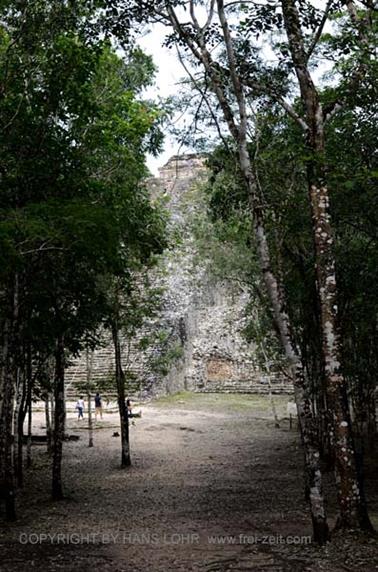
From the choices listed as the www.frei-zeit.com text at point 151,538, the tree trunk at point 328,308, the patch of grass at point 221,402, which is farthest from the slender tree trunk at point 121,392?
the patch of grass at point 221,402

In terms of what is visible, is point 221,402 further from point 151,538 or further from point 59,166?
point 59,166

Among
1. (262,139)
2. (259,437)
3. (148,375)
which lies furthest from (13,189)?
(148,375)

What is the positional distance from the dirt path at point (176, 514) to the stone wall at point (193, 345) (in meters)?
10.6

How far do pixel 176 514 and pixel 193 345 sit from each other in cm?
2702

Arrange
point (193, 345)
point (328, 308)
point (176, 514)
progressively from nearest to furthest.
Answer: point (328, 308), point (176, 514), point (193, 345)

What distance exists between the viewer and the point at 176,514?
8.67 m

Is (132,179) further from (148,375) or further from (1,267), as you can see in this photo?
(148,375)

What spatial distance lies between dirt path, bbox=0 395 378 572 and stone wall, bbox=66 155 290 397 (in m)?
10.6

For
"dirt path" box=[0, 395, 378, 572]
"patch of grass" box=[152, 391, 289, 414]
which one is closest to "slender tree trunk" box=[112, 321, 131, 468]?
"dirt path" box=[0, 395, 378, 572]

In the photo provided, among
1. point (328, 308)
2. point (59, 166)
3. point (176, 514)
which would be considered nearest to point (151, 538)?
point (176, 514)

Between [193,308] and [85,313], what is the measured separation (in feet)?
89.4

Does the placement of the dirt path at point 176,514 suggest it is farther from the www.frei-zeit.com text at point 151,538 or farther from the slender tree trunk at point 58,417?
the slender tree trunk at point 58,417

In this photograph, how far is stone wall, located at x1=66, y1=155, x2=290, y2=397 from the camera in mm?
28453

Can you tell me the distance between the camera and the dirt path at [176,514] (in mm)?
5965
